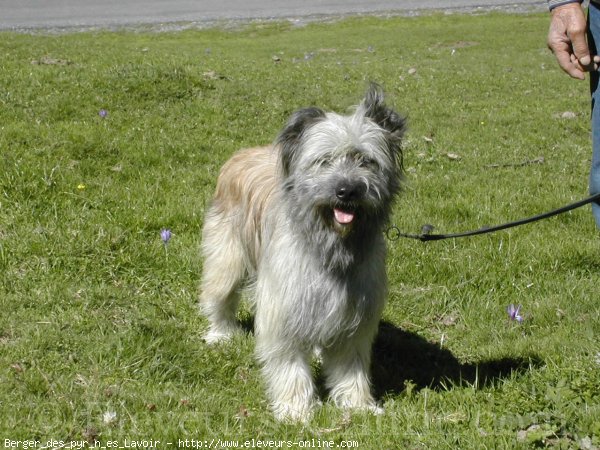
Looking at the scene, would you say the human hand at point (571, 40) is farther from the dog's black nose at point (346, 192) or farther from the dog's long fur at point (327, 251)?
the dog's black nose at point (346, 192)

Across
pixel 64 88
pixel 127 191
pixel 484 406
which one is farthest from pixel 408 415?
pixel 64 88

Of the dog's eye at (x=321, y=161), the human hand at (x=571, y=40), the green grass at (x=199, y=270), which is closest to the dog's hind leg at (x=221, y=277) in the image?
the green grass at (x=199, y=270)

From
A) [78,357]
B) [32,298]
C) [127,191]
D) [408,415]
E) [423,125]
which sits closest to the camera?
[408,415]

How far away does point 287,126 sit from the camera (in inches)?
173

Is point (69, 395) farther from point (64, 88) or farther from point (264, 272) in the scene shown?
point (64, 88)

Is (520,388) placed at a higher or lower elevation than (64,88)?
lower

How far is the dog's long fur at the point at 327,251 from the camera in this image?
424 cm

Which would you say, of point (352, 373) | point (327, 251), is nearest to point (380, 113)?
point (327, 251)

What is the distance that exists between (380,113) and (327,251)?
910mm

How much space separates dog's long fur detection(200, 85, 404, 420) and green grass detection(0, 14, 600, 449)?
294mm

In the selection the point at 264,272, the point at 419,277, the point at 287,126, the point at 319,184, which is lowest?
the point at 419,277

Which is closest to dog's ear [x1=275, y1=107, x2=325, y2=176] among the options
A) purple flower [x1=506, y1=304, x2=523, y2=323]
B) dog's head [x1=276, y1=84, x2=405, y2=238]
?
dog's head [x1=276, y1=84, x2=405, y2=238]

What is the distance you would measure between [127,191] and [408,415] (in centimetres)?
424

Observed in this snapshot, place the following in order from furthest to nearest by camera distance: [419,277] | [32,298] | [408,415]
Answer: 1. [419,277]
2. [32,298]
3. [408,415]
